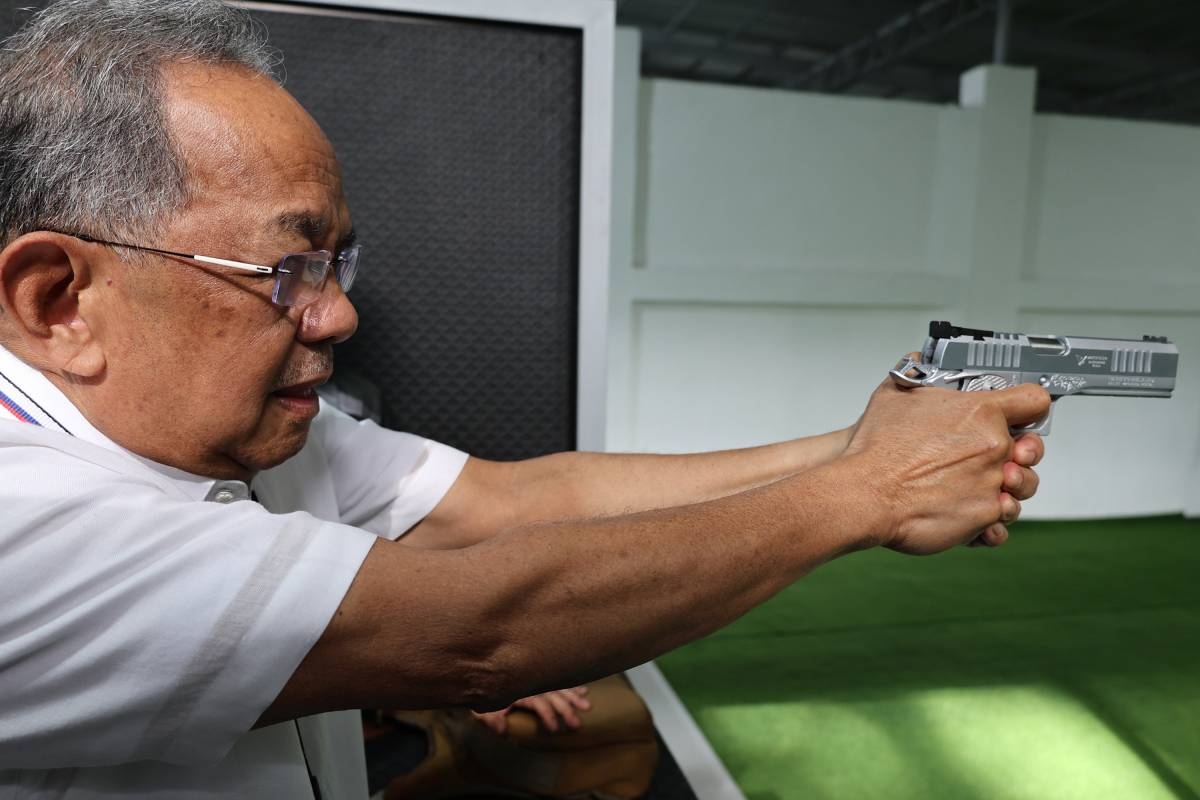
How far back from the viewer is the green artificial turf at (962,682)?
73.7 inches

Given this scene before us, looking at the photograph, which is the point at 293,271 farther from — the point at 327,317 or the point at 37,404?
the point at 37,404

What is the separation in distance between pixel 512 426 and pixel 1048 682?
6.27 feet

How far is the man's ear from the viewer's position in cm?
59

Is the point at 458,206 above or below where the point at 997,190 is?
below

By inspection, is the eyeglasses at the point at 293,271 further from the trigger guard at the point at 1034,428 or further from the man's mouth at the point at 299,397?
the trigger guard at the point at 1034,428

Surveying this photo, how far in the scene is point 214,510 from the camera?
1.84 ft

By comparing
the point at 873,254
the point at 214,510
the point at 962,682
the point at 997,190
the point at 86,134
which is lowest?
the point at 962,682

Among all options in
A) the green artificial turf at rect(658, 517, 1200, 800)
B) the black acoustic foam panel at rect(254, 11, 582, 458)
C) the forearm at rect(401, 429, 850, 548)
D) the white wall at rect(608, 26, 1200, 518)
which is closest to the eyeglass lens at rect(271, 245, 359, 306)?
the forearm at rect(401, 429, 850, 548)

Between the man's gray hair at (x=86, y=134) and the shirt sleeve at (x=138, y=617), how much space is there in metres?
0.19

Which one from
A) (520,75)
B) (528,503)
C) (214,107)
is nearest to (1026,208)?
(520,75)

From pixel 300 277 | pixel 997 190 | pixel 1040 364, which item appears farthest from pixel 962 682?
pixel 997 190

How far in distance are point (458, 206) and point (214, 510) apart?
0.78m

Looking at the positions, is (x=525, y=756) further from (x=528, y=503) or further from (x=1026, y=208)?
(x=1026, y=208)

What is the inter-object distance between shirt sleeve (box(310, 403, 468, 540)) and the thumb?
63cm
